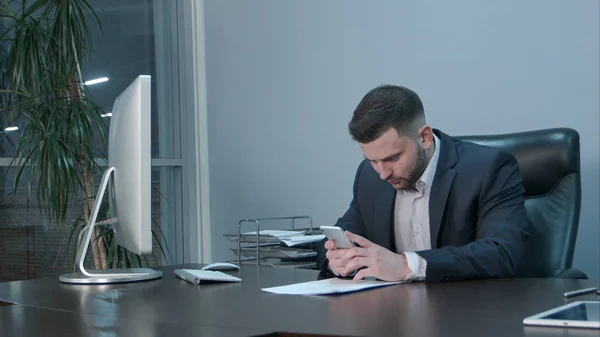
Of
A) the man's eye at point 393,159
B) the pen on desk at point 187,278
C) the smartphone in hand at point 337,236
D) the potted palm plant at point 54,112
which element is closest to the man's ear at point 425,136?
the man's eye at point 393,159

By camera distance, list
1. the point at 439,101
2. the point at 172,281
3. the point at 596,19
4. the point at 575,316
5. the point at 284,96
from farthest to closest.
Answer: the point at 284,96, the point at 439,101, the point at 596,19, the point at 172,281, the point at 575,316

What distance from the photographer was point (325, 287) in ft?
5.34

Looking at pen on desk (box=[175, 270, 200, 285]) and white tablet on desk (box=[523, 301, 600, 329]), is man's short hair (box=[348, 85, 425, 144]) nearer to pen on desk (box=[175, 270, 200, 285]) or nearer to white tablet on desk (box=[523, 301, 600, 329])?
pen on desk (box=[175, 270, 200, 285])

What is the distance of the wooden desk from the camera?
114 cm

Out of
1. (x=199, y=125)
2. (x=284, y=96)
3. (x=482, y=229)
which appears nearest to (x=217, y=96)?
(x=199, y=125)

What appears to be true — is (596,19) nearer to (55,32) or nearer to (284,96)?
(284,96)

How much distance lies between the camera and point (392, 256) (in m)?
1.73

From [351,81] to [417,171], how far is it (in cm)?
144

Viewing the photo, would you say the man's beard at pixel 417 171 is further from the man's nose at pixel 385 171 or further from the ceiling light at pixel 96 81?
the ceiling light at pixel 96 81

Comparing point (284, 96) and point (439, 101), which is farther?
point (284, 96)

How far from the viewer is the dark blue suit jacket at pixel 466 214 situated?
1767 mm

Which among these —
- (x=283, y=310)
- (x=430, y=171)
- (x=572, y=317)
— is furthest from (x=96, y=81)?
(x=572, y=317)

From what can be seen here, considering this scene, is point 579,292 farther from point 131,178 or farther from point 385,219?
point 131,178

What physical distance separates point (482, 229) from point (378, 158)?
0.35 m
